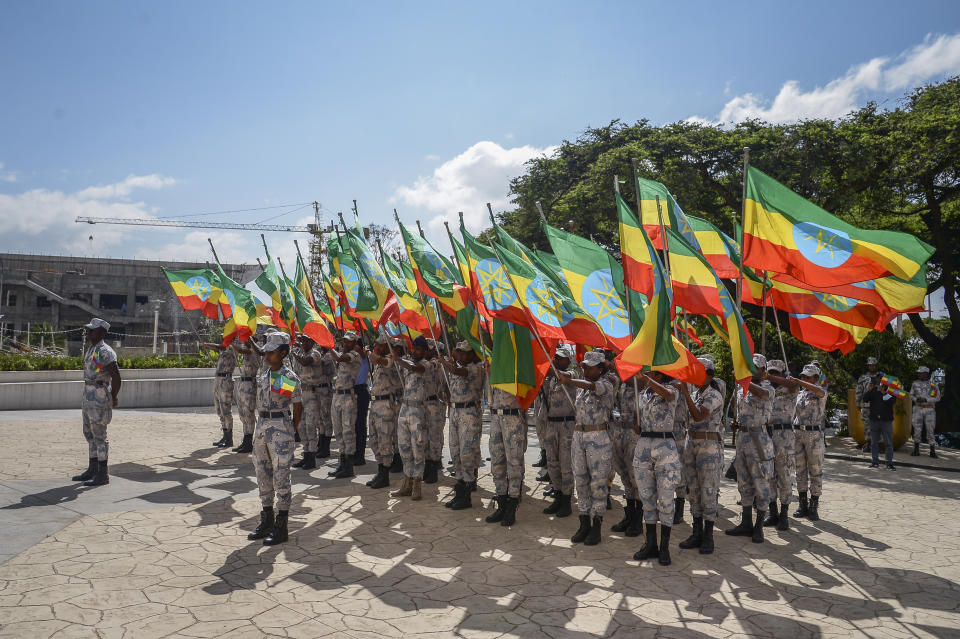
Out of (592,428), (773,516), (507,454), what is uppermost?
(592,428)

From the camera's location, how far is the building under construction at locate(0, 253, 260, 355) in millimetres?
59875

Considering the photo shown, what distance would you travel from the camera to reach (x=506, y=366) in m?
7.83

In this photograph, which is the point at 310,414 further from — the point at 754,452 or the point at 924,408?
the point at 924,408

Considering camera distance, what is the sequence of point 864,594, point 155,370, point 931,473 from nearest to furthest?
point 864,594, point 931,473, point 155,370

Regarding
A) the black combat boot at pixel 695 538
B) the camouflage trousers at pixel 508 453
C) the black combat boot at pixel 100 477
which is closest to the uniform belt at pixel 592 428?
the camouflage trousers at pixel 508 453

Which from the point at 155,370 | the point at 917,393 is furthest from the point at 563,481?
the point at 155,370

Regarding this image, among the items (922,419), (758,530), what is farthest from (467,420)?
(922,419)

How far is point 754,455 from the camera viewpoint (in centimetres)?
775

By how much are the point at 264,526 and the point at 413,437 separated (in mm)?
2398

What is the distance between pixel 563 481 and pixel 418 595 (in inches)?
137

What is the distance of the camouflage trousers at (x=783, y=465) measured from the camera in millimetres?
8141

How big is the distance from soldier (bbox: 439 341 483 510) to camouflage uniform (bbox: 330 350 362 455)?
2.22m

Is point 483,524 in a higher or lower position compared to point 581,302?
lower

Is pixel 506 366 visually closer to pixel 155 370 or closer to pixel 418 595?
pixel 418 595
